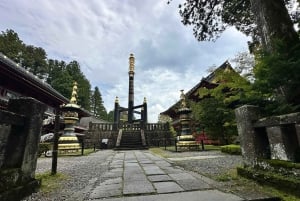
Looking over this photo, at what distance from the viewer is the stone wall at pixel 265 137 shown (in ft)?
9.61

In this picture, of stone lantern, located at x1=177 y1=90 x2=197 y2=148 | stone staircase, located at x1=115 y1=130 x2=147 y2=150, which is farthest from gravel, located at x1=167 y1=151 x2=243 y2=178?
stone staircase, located at x1=115 y1=130 x2=147 y2=150

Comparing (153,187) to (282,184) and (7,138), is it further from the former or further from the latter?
(7,138)

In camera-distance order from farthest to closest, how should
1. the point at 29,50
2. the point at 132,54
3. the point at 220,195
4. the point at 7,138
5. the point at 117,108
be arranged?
the point at 29,50 → the point at 132,54 → the point at 117,108 → the point at 7,138 → the point at 220,195

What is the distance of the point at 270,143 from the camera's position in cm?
336

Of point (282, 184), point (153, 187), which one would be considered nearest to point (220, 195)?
point (282, 184)

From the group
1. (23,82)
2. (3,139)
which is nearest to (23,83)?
(23,82)

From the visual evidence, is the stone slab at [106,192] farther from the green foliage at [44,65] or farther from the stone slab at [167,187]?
the green foliage at [44,65]

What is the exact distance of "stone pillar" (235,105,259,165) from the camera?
3.37 meters

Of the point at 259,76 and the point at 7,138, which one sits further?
the point at 259,76

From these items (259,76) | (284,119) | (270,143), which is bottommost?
(270,143)

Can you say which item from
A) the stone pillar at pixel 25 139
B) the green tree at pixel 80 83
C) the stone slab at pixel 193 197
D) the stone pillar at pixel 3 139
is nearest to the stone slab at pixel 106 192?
the stone slab at pixel 193 197

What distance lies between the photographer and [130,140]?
18.7m

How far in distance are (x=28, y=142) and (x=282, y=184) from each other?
3707mm

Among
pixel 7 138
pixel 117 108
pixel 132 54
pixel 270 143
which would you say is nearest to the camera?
pixel 7 138
